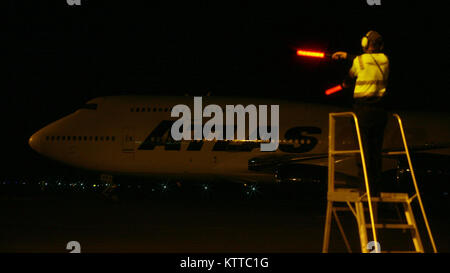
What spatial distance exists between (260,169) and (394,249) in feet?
39.9

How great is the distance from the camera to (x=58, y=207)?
60.0 feet

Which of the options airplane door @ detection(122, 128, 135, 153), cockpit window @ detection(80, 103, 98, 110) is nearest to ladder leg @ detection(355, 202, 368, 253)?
airplane door @ detection(122, 128, 135, 153)

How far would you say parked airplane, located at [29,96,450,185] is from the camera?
22.2m

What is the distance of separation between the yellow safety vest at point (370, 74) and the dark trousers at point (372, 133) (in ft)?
0.52

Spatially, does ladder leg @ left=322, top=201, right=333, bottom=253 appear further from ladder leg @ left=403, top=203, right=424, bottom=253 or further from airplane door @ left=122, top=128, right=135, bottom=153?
airplane door @ left=122, top=128, right=135, bottom=153

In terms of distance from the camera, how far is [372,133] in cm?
664

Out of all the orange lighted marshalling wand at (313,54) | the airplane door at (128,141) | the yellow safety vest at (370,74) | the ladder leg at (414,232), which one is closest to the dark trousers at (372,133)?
the yellow safety vest at (370,74)

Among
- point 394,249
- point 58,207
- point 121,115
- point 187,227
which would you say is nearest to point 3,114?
point 121,115

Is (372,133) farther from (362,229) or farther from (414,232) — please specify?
(362,229)

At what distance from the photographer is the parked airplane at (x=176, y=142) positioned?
22.2m

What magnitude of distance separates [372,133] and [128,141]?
17030mm

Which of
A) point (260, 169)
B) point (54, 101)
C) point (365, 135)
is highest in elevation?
point (54, 101)
